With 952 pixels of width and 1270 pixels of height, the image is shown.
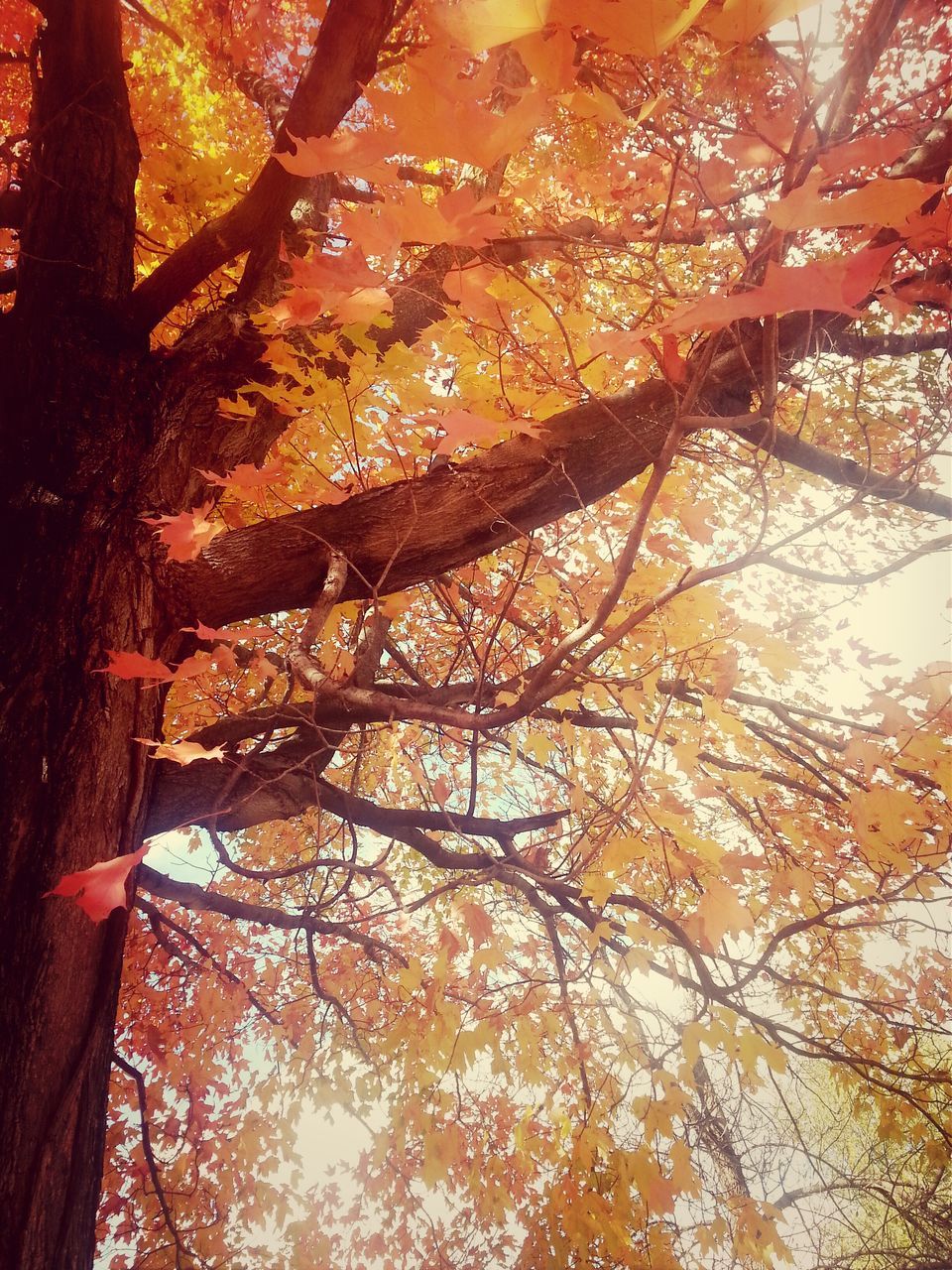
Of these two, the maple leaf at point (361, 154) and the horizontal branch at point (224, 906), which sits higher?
the maple leaf at point (361, 154)

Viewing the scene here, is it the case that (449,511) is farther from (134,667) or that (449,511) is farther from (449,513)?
(134,667)

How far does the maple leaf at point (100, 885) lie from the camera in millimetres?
1519

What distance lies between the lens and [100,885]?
157 cm

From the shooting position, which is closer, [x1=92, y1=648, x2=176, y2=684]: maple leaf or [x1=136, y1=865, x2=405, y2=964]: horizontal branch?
[x1=92, y1=648, x2=176, y2=684]: maple leaf

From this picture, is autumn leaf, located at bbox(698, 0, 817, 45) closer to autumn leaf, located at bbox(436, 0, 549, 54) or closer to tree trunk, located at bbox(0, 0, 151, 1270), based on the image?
autumn leaf, located at bbox(436, 0, 549, 54)

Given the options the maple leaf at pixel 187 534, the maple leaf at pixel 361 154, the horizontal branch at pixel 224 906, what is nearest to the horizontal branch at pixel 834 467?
the maple leaf at pixel 361 154

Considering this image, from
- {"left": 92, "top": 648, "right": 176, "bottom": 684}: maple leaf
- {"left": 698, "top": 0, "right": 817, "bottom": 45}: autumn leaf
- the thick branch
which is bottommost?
{"left": 92, "top": 648, "right": 176, "bottom": 684}: maple leaf

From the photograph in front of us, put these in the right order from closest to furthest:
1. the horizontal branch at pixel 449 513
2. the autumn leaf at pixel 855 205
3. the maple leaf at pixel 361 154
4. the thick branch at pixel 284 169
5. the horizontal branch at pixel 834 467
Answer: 1. the autumn leaf at pixel 855 205
2. the maple leaf at pixel 361 154
3. the horizontal branch at pixel 449 513
4. the horizontal branch at pixel 834 467
5. the thick branch at pixel 284 169

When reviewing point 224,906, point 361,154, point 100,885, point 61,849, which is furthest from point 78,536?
point 224,906

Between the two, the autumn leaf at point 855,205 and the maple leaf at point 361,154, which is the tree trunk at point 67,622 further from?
the autumn leaf at point 855,205

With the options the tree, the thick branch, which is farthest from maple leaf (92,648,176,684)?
the thick branch

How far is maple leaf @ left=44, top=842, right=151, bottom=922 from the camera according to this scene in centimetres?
152

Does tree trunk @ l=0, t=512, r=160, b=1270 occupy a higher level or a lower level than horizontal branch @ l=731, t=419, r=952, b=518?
lower

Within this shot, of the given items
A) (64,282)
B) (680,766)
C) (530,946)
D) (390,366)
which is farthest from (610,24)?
(530,946)
